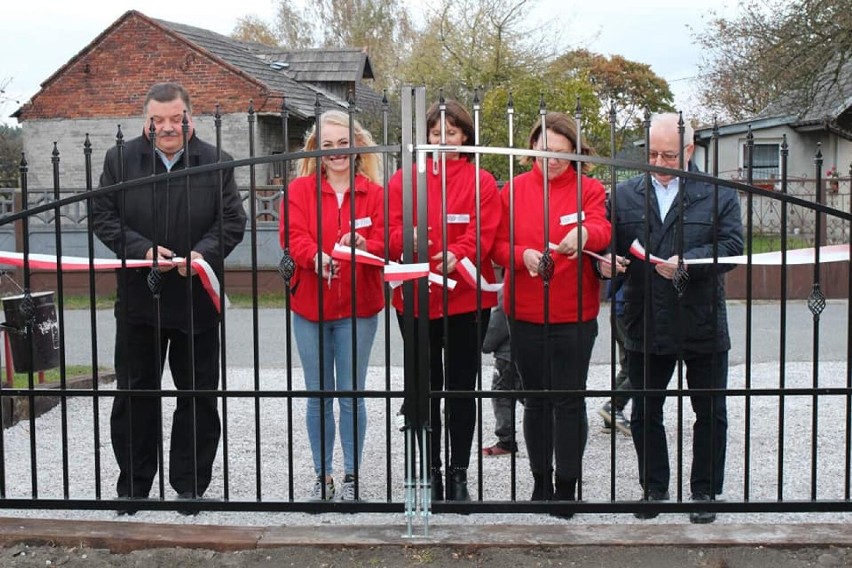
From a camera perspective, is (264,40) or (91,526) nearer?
(91,526)

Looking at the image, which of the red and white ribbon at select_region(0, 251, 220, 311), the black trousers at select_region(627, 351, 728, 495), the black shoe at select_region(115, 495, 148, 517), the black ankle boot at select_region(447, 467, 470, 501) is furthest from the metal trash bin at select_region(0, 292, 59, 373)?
the black trousers at select_region(627, 351, 728, 495)

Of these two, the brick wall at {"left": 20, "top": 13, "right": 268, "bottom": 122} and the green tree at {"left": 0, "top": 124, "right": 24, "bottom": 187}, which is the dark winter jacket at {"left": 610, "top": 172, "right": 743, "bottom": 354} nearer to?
the green tree at {"left": 0, "top": 124, "right": 24, "bottom": 187}

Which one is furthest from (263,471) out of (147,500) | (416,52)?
(416,52)

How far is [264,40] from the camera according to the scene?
5019 centimetres

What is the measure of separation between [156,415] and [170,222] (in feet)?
2.88

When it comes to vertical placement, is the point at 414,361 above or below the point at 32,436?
above

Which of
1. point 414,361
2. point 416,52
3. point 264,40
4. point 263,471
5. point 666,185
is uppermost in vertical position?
point 264,40

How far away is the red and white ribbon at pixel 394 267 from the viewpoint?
13.1 ft

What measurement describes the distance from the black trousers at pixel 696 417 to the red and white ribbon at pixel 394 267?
100 cm

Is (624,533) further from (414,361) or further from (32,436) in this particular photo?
(32,436)

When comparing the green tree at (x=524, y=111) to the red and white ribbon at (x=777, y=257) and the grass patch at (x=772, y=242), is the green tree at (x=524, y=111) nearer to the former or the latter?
the grass patch at (x=772, y=242)

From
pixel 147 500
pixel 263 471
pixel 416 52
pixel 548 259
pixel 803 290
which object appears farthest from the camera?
pixel 416 52

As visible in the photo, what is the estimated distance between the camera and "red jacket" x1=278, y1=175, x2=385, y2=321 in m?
4.35

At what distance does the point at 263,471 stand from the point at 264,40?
47097 mm
